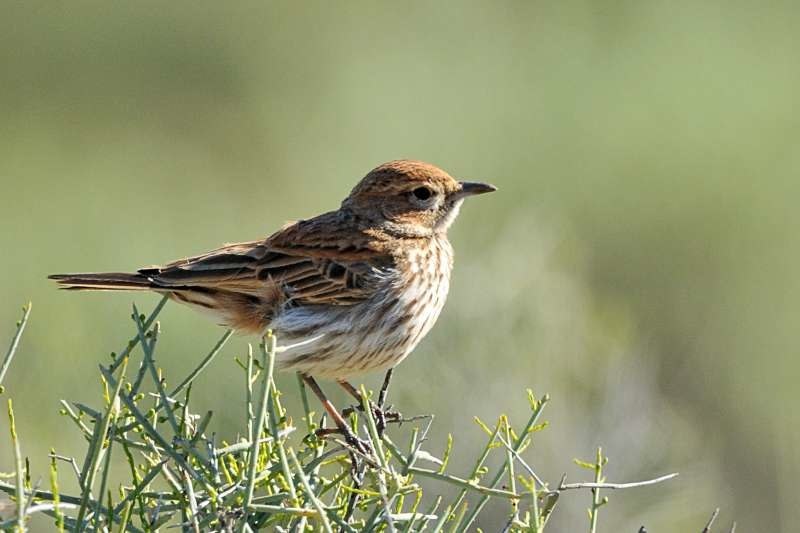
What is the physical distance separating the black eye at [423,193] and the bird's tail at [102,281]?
1402mm

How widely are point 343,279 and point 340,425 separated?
115 centimetres

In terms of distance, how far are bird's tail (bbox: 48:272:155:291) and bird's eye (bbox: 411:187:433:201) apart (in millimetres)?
1401

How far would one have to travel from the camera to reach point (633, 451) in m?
7.41

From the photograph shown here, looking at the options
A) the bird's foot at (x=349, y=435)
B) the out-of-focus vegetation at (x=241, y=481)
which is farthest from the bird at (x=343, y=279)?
the out-of-focus vegetation at (x=241, y=481)

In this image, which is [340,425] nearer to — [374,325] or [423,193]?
[374,325]

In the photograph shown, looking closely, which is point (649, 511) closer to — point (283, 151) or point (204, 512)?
point (204, 512)

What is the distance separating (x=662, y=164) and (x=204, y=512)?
9265 millimetres

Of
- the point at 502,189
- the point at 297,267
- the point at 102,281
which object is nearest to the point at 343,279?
the point at 297,267

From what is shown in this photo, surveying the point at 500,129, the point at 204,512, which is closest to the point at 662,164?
the point at 500,129

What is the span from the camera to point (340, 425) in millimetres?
5000

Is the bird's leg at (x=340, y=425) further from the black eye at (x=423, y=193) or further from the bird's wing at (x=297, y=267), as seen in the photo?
the black eye at (x=423, y=193)

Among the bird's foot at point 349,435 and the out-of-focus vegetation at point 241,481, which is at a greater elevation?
the out-of-focus vegetation at point 241,481

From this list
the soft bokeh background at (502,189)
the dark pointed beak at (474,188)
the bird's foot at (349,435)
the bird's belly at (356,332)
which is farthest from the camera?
the soft bokeh background at (502,189)

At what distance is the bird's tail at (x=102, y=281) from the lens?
524cm
